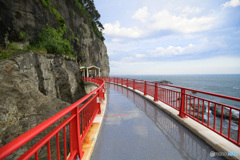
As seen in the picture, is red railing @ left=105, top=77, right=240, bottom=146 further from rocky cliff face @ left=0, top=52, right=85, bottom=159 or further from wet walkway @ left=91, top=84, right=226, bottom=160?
rocky cliff face @ left=0, top=52, right=85, bottom=159

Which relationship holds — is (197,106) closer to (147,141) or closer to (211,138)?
(211,138)

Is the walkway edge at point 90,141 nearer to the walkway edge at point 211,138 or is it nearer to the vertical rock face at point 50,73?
the walkway edge at point 211,138

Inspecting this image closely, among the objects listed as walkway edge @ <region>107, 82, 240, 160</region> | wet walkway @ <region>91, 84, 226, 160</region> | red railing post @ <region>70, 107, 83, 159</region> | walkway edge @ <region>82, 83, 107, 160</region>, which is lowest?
wet walkway @ <region>91, 84, 226, 160</region>

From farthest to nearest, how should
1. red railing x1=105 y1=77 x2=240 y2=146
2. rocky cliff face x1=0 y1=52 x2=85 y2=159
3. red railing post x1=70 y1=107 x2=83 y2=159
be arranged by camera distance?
rocky cliff face x1=0 y1=52 x2=85 y2=159
red railing x1=105 y1=77 x2=240 y2=146
red railing post x1=70 y1=107 x2=83 y2=159

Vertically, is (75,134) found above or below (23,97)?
above

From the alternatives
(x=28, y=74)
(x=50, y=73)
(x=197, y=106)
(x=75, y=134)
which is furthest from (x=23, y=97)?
(x=197, y=106)

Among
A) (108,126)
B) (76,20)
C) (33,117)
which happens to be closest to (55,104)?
(33,117)

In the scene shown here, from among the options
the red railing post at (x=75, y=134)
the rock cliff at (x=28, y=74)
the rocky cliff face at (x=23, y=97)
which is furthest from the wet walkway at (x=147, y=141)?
the rocky cliff face at (x=23, y=97)

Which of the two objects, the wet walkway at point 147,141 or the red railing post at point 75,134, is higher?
the red railing post at point 75,134

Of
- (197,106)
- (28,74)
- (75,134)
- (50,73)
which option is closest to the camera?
(75,134)

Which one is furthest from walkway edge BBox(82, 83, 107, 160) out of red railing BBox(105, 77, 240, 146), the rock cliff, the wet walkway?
the rock cliff

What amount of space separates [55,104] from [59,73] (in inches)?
316

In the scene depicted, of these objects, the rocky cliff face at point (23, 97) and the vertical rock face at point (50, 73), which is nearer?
the rocky cliff face at point (23, 97)

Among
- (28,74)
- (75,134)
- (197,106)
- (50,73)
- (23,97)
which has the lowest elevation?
(197,106)
